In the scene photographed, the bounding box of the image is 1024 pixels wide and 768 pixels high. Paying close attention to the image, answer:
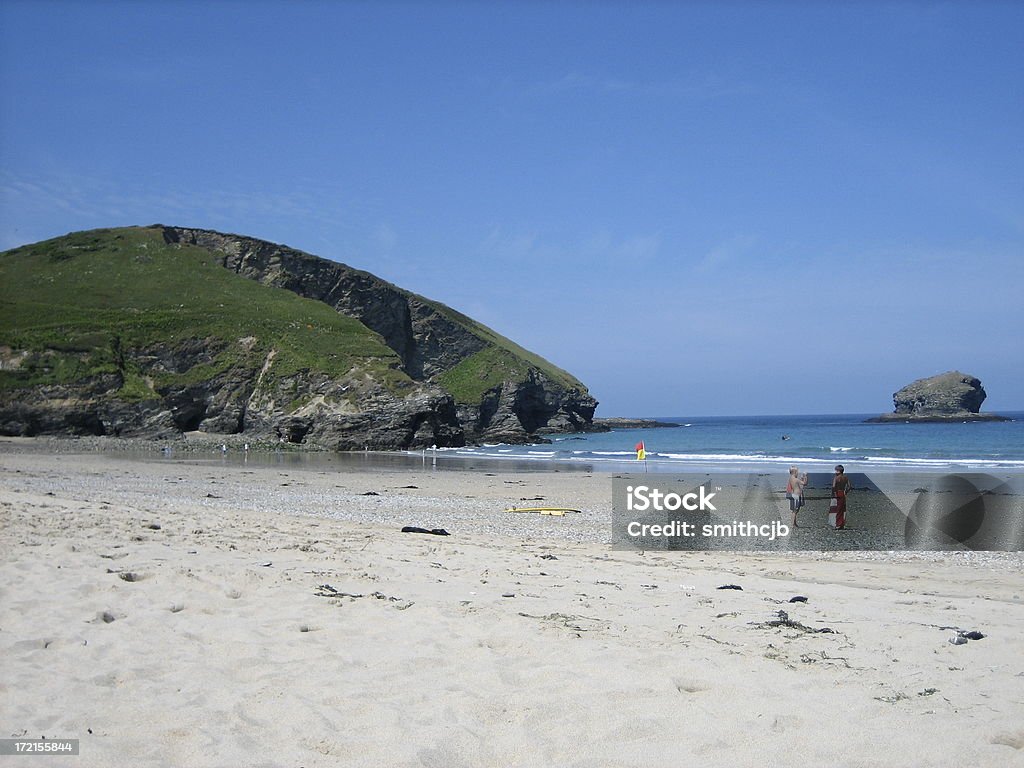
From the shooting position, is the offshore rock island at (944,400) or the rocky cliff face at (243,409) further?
the offshore rock island at (944,400)

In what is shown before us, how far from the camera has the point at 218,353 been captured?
236ft

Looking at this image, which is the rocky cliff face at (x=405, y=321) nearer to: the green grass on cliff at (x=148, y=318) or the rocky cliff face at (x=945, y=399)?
the green grass on cliff at (x=148, y=318)

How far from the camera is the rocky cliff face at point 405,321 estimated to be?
102812 millimetres

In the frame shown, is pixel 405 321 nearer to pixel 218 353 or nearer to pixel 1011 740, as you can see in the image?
pixel 218 353

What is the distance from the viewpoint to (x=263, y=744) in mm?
3795

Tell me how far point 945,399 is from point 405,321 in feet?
367

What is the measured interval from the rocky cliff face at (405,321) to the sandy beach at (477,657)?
8249 cm

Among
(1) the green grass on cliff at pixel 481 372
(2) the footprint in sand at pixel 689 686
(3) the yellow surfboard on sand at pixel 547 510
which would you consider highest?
(1) the green grass on cliff at pixel 481 372

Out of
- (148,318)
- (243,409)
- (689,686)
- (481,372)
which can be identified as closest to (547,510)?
(689,686)

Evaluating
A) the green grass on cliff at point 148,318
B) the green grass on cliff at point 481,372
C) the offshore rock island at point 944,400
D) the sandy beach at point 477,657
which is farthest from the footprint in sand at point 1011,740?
the offshore rock island at point 944,400

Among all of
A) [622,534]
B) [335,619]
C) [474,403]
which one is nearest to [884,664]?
[335,619]

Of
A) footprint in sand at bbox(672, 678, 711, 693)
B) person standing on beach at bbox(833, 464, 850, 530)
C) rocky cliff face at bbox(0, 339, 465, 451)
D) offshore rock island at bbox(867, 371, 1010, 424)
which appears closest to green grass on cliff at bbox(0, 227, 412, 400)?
rocky cliff face at bbox(0, 339, 465, 451)

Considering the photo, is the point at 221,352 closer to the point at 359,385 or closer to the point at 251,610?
the point at 359,385

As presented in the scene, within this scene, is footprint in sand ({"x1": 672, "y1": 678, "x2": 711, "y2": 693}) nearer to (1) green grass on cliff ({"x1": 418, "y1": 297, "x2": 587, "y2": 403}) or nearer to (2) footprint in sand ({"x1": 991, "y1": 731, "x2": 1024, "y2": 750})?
(2) footprint in sand ({"x1": 991, "y1": 731, "x2": 1024, "y2": 750})
